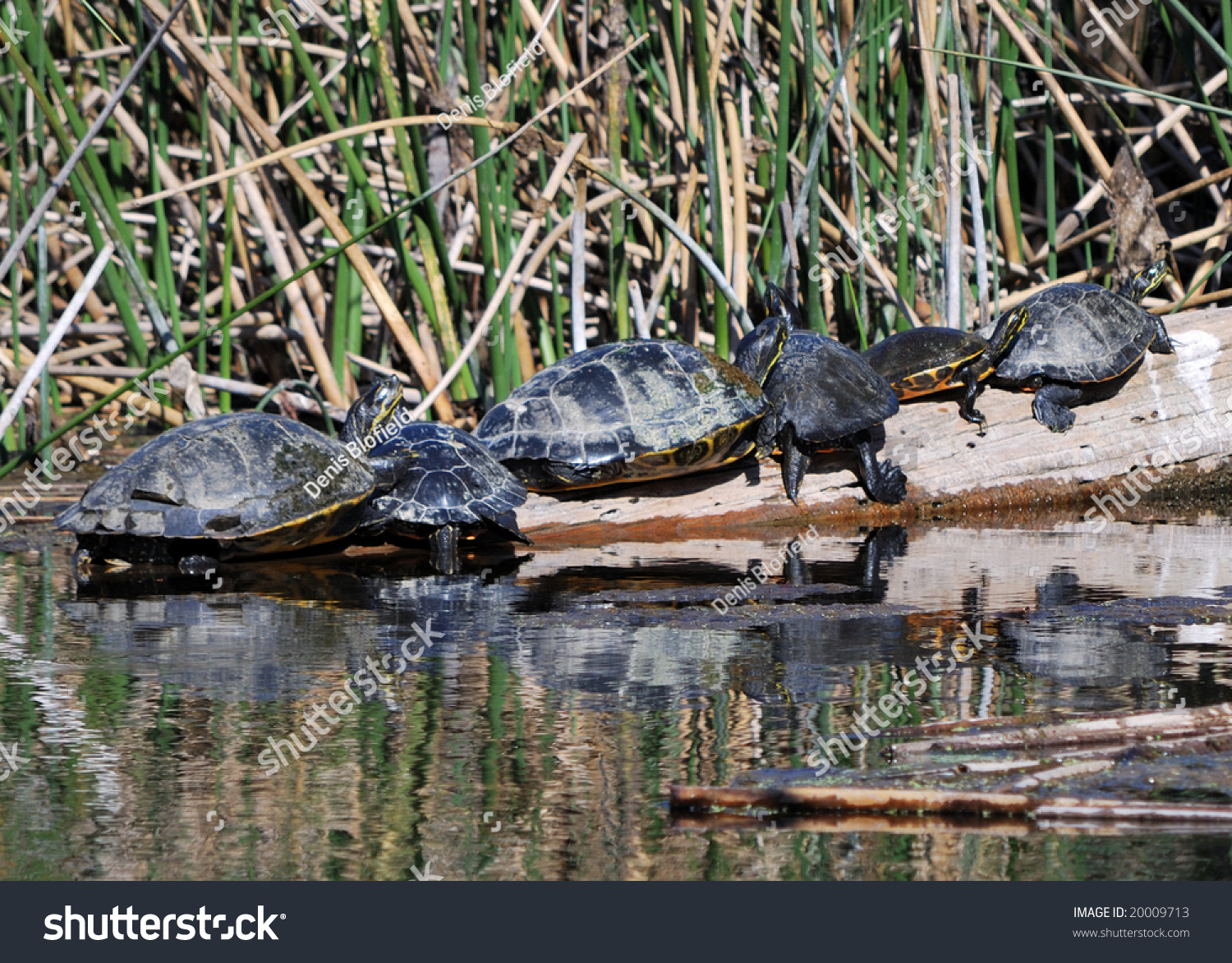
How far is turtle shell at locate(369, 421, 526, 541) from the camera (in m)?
6.01

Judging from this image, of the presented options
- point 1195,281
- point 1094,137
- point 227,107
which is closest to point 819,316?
point 1195,281

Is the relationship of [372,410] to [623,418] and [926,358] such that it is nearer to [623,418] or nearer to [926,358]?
[623,418]

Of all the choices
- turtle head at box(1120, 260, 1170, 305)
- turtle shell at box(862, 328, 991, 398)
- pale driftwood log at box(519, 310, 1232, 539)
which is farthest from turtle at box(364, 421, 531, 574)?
turtle head at box(1120, 260, 1170, 305)

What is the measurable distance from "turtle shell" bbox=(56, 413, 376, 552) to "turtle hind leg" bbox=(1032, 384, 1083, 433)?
133 inches

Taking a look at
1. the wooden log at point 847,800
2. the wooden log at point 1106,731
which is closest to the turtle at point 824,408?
the wooden log at point 1106,731

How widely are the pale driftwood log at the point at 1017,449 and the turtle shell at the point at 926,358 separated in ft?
1.14

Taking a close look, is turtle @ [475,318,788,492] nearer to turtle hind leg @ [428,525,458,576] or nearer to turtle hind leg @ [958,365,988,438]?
turtle hind leg @ [428,525,458,576]

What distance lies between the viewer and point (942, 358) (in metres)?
6.80

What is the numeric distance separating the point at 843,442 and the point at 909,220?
1635mm

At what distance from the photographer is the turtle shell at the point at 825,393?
6539mm

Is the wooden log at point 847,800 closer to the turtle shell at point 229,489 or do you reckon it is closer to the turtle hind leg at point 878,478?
the turtle shell at point 229,489

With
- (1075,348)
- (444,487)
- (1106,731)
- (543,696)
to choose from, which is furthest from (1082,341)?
(1106,731)

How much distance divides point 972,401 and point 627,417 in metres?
1.88
